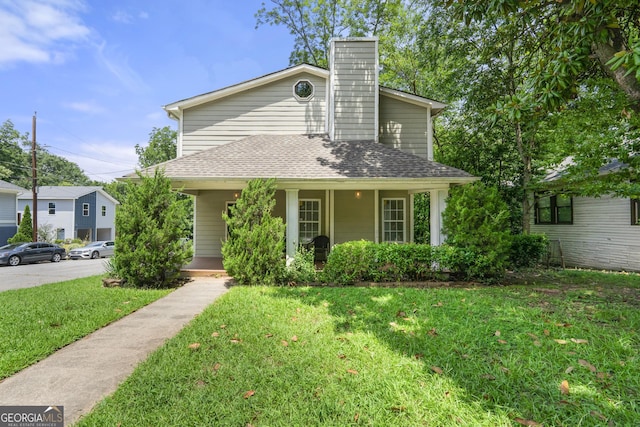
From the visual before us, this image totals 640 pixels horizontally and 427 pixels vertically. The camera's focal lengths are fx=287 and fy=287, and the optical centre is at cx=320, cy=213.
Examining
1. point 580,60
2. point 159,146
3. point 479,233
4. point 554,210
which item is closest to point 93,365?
point 479,233

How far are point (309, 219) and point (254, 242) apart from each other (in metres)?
4.15

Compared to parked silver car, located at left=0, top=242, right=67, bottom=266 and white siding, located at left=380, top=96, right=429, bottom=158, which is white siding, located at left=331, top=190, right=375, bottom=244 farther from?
parked silver car, located at left=0, top=242, right=67, bottom=266

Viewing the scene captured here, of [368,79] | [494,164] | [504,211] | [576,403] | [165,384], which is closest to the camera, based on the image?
[576,403]

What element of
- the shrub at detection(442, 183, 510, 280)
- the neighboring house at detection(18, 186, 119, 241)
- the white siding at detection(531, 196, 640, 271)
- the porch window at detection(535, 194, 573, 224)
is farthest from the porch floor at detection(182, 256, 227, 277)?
the neighboring house at detection(18, 186, 119, 241)

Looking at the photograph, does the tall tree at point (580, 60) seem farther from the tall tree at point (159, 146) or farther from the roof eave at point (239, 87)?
the tall tree at point (159, 146)

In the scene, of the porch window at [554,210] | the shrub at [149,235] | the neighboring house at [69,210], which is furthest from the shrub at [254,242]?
the neighboring house at [69,210]

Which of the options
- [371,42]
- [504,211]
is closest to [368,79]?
[371,42]

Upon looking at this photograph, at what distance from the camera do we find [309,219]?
10.7m

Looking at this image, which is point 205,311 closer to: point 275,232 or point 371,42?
point 275,232

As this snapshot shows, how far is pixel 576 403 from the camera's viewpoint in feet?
8.02

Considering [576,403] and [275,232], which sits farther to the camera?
[275,232]

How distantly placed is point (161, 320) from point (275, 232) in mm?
3002

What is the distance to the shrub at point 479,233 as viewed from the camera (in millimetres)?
6871

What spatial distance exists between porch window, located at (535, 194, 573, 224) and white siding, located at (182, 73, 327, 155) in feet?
32.3
